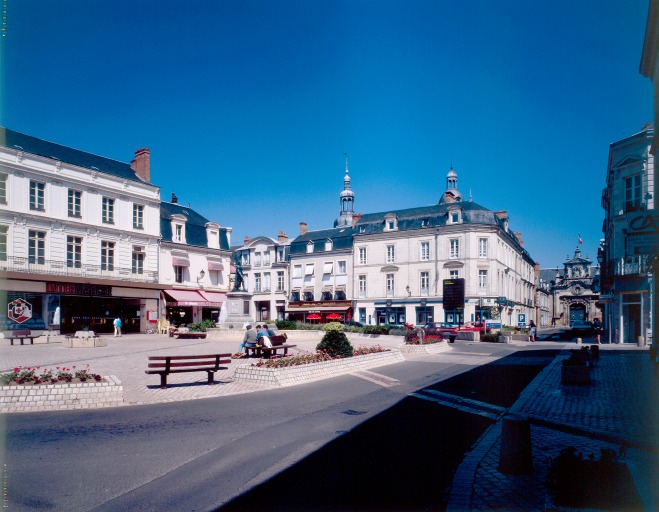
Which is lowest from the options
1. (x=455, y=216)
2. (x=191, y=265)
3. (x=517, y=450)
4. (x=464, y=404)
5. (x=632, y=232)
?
(x=464, y=404)

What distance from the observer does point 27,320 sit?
2725 centimetres

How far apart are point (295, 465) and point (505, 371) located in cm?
1122

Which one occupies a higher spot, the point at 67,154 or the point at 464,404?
the point at 67,154

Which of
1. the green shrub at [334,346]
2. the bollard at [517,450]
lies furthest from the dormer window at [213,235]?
the bollard at [517,450]

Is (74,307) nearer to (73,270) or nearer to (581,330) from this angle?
(73,270)

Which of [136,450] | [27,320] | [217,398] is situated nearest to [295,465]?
[136,450]

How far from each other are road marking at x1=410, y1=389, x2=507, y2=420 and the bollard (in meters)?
3.15

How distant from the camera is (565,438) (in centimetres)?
702

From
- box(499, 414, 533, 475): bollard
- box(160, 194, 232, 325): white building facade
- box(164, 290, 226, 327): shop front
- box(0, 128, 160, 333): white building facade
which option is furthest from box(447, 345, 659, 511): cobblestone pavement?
box(160, 194, 232, 325): white building facade

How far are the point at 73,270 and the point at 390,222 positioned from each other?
95.5ft

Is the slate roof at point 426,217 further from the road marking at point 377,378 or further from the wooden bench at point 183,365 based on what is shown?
the wooden bench at point 183,365

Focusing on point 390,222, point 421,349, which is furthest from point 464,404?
point 390,222

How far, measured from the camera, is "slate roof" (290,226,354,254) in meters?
51.5

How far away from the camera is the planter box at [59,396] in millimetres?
8790
